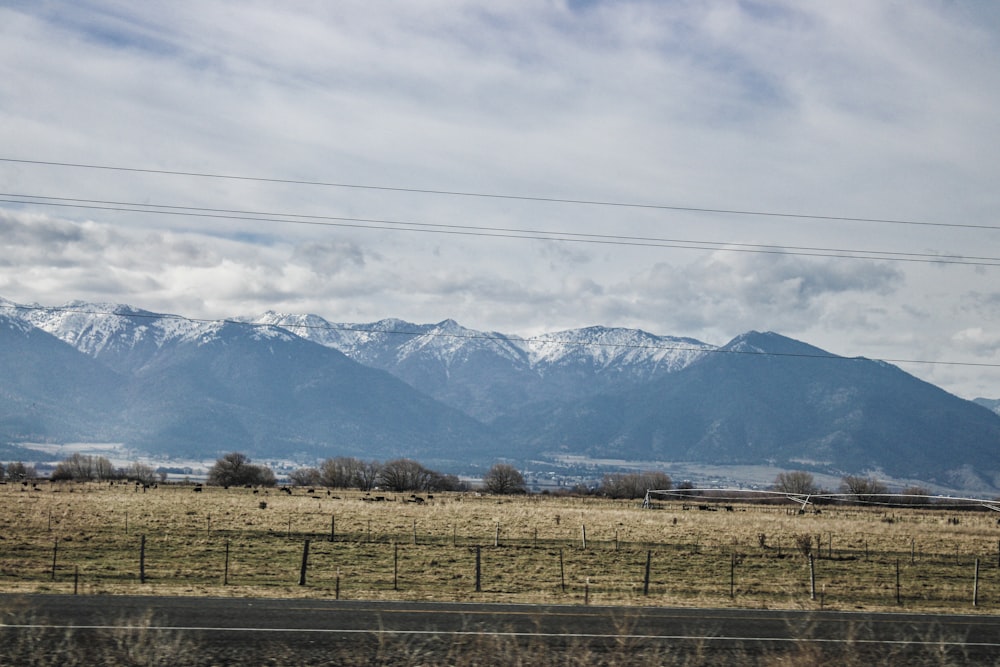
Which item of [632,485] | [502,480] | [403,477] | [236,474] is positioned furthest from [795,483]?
[236,474]

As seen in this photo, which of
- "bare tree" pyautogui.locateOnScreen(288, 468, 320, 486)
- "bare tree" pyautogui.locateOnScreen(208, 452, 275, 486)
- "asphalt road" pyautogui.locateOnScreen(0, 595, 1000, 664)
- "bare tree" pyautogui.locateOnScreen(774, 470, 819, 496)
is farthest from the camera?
"bare tree" pyautogui.locateOnScreen(774, 470, 819, 496)

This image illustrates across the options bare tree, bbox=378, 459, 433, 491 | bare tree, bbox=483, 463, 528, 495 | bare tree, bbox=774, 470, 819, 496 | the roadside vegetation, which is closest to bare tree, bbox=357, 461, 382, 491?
bare tree, bbox=378, 459, 433, 491

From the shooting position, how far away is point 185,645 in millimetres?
26156

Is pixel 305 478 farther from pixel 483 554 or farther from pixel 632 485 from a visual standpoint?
pixel 483 554

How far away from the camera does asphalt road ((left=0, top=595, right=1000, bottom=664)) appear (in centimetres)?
2736

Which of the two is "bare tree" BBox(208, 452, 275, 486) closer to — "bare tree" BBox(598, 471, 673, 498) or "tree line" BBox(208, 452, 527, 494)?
"tree line" BBox(208, 452, 527, 494)

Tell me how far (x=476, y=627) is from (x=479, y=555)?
37.4ft

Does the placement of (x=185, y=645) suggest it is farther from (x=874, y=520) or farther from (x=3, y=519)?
(x=874, y=520)

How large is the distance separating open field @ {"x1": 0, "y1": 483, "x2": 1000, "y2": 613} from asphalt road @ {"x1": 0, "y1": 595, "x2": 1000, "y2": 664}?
121 inches

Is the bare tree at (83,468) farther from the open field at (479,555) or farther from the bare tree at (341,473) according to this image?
the open field at (479,555)

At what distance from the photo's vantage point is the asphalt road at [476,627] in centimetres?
2736

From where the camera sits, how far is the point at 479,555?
41.5 meters

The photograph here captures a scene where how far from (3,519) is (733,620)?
4940 centimetres

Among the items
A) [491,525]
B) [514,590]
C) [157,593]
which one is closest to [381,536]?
[491,525]
